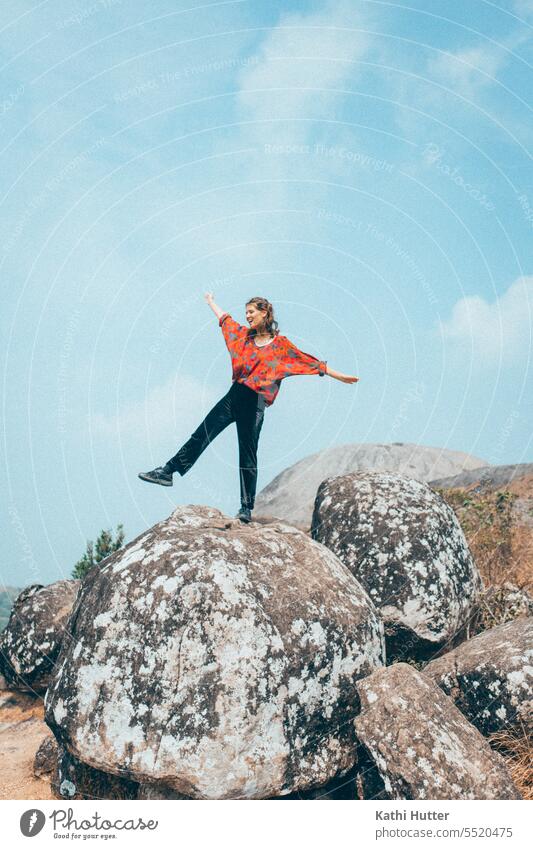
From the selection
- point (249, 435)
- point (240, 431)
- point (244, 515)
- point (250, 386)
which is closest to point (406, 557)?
point (244, 515)

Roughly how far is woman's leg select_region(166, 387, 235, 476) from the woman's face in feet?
3.48

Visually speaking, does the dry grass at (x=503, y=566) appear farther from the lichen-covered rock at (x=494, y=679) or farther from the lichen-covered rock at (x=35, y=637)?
the lichen-covered rock at (x=35, y=637)

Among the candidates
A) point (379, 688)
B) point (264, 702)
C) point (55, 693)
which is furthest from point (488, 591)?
point (55, 693)

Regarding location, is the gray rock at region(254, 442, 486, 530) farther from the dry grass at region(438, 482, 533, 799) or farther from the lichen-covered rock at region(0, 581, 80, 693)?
the lichen-covered rock at region(0, 581, 80, 693)

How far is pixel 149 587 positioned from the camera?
754cm

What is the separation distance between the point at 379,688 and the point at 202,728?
6.52 feet

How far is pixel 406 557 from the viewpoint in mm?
10617

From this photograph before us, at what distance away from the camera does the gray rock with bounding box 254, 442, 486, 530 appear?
2445cm

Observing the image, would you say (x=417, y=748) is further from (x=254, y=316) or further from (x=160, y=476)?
(x=254, y=316)

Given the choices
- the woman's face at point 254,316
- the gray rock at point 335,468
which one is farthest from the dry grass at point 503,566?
the gray rock at point 335,468

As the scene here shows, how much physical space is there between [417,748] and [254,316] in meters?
6.15
